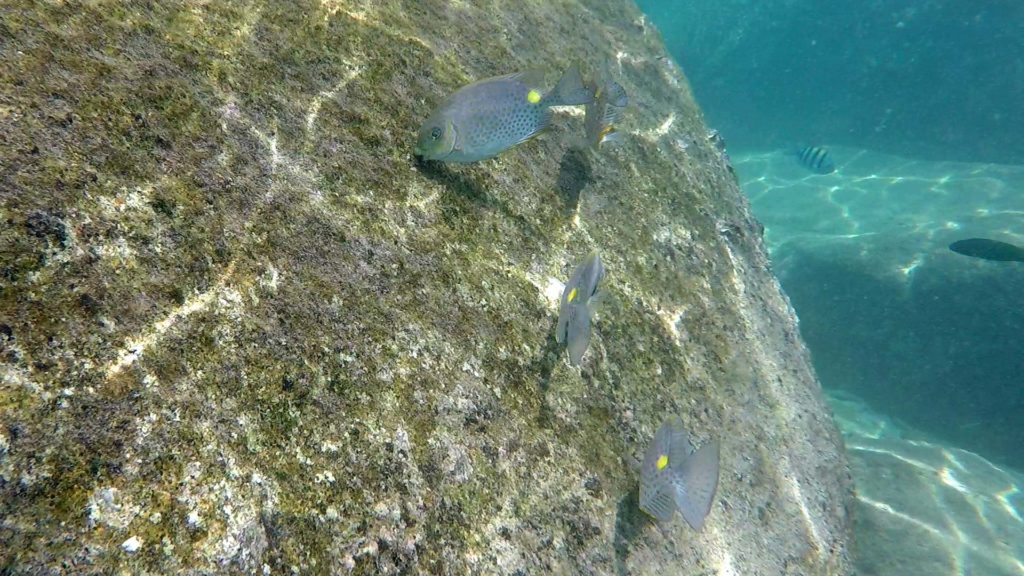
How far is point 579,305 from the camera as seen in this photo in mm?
2346

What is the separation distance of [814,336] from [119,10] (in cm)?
1191

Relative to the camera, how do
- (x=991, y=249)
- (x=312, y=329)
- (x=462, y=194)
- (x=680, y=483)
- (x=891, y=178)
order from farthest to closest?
(x=891, y=178)
(x=991, y=249)
(x=462, y=194)
(x=680, y=483)
(x=312, y=329)

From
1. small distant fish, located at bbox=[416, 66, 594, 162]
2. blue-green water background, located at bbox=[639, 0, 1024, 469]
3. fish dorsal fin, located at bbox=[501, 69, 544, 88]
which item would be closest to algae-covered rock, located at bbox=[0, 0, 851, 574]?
small distant fish, located at bbox=[416, 66, 594, 162]

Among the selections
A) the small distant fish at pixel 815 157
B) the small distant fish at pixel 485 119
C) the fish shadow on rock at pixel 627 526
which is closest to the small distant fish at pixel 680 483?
the fish shadow on rock at pixel 627 526

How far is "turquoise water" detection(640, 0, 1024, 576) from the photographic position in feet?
21.0

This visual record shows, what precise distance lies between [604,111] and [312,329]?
2247 mm

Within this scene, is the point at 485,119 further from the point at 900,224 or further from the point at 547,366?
the point at 900,224

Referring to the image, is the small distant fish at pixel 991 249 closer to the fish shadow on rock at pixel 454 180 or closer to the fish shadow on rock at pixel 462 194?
the fish shadow on rock at pixel 462 194

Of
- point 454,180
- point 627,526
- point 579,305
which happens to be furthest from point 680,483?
point 454,180

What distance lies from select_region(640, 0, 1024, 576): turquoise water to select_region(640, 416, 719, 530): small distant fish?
13.9 feet

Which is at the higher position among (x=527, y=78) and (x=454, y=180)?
(x=527, y=78)

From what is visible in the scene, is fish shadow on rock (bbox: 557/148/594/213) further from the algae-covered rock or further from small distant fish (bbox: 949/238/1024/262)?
small distant fish (bbox: 949/238/1024/262)

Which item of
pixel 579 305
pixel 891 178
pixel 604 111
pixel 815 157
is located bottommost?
pixel 579 305

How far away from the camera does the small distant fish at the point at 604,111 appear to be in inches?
124
